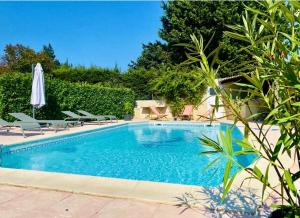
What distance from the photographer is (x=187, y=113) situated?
2109cm

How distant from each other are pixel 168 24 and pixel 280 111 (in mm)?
28755

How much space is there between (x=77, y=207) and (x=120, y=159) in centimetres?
506

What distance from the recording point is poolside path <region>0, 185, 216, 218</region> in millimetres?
3484

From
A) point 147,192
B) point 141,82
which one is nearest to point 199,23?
point 141,82

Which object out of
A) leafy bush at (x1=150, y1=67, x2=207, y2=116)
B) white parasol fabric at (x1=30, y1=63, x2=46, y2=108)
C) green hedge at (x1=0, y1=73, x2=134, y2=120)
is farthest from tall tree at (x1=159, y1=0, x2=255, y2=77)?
white parasol fabric at (x1=30, y1=63, x2=46, y2=108)

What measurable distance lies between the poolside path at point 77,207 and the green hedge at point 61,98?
412 inches

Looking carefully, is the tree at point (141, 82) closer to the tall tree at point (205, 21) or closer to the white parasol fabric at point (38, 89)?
the tall tree at point (205, 21)

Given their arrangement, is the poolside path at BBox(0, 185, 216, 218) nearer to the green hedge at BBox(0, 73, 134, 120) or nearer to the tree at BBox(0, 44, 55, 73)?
the green hedge at BBox(0, 73, 134, 120)

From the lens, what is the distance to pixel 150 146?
11.4 meters

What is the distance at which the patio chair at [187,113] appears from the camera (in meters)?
21.1

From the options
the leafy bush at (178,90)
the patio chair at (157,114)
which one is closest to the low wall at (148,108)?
the leafy bush at (178,90)

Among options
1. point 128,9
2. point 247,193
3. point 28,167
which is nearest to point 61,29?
point 128,9

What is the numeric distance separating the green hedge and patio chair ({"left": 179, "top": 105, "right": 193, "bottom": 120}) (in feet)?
13.7

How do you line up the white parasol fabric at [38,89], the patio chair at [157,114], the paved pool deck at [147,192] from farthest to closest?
1. the patio chair at [157,114]
2. the white parasol fabric at [38,89]
3. the paved pool deck at [147,192]
